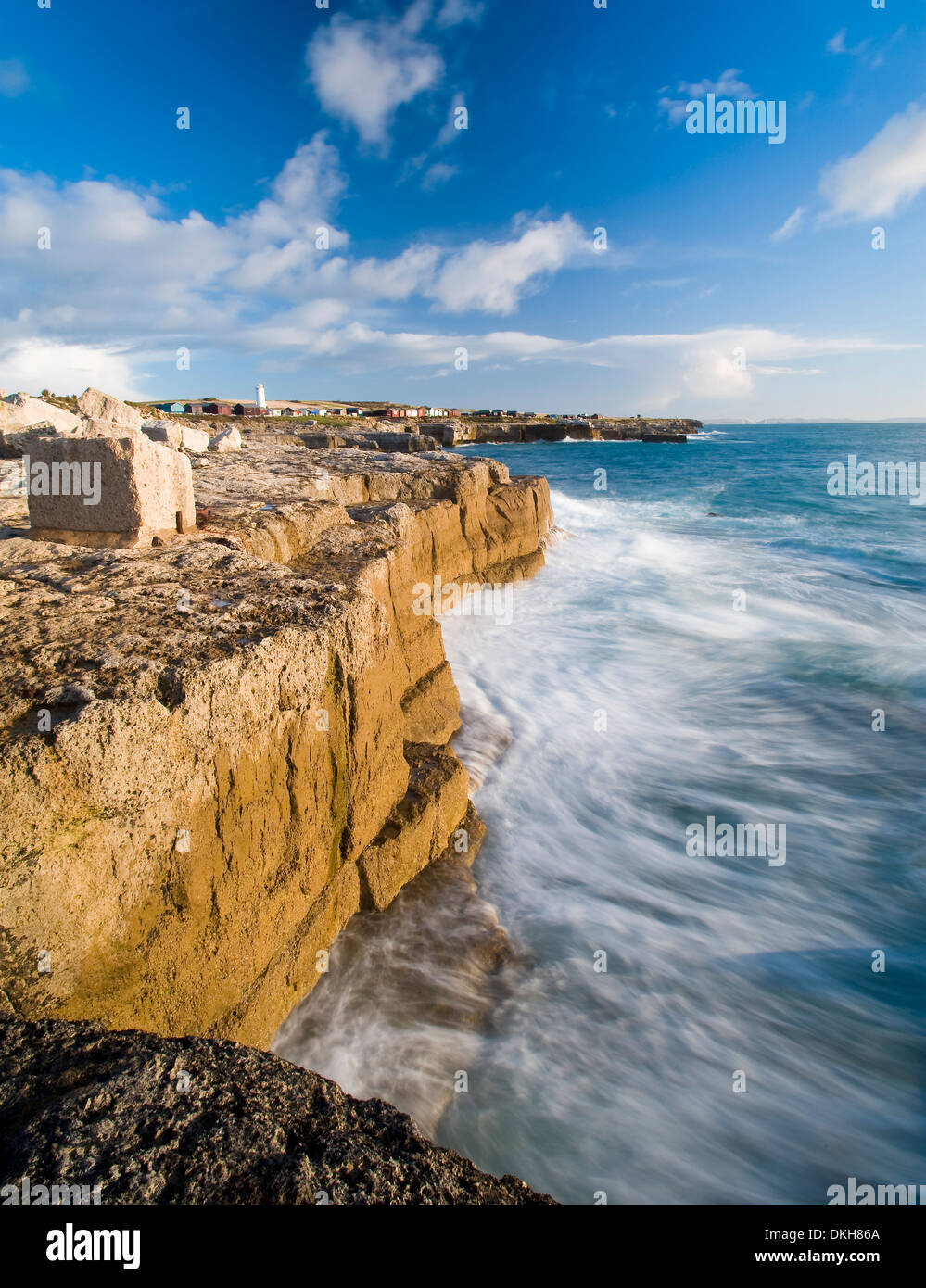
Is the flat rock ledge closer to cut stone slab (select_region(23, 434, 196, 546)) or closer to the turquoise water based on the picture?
the turquoise water

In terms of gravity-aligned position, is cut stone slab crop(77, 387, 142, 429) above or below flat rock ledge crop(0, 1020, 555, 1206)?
above

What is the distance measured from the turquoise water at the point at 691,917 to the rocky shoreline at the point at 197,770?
3.08 ft

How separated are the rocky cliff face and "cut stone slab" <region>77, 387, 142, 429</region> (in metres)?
2.71

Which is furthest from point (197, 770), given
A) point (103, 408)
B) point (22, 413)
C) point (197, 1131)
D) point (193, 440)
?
point (193, 440)

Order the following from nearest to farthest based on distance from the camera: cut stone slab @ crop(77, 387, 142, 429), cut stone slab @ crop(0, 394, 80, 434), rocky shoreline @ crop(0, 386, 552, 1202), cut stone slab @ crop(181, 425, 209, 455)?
1. rocky shoreline @ crop(0, 386, 552, 1202)
2. cut stone slab @ crop(77, 387, 142, 429)
3. cut stone slab @ crop(0, 394, 80, 434)
4. cut stone slab @ crop(181, 425, 209, 455)

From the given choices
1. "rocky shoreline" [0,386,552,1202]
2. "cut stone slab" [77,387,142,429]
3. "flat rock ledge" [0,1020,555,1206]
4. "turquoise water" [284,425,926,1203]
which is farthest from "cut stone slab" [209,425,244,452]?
"flat rock ledge" [0,1020,555,1206]

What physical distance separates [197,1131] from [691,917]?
4723 mm

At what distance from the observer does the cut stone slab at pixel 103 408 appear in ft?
26.0

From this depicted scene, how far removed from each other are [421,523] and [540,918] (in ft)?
23.2

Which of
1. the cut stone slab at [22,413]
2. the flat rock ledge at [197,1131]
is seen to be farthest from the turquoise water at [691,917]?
the cut stone slab at [22,413]

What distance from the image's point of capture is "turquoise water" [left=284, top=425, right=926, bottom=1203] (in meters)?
3.81

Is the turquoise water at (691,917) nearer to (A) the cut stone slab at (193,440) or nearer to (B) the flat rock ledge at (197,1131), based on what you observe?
(B) the flat rock ledge at (197,1131)

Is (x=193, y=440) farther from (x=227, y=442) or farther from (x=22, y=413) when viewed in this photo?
(x=22, y=413)
